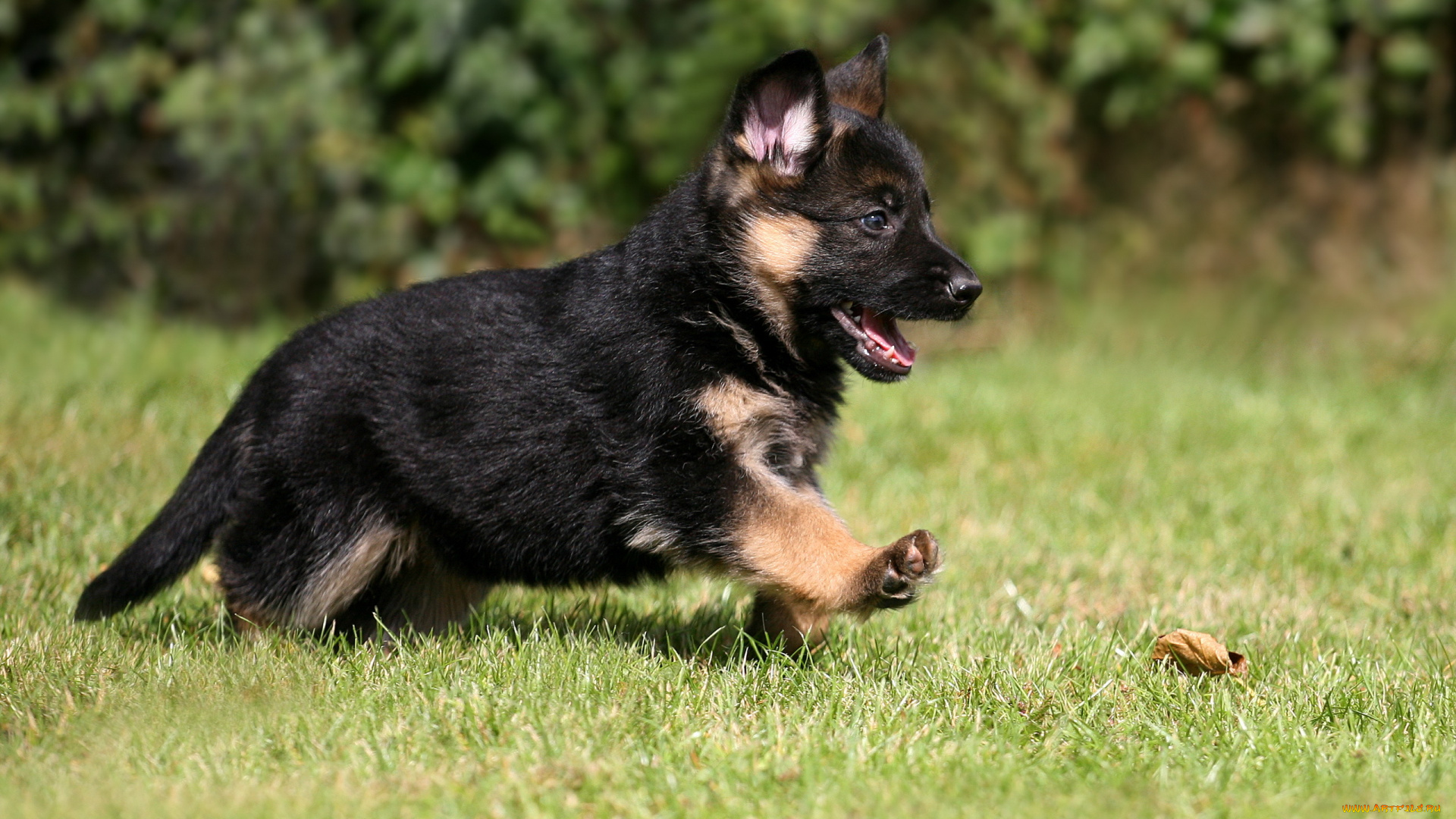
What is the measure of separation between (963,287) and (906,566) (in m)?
0.82

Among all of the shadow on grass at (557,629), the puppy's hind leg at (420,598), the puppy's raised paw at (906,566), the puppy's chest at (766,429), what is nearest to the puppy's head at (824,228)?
the puppy's chest at (766,429)

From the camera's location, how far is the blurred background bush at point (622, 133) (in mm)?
8672

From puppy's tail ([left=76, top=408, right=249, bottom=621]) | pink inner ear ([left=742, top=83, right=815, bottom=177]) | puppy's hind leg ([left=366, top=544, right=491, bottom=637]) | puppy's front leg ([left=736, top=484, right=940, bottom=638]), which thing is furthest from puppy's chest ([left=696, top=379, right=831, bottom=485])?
puppy's tail ([left=76, top=408, right=249, bottom=621])

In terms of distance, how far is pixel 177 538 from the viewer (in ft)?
12.9

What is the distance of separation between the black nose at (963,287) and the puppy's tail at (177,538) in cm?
194

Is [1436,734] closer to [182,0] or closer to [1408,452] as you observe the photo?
[1408,452]

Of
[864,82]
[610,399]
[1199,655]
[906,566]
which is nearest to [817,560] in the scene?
[906,566]

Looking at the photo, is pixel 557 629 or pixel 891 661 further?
pixel 557 629

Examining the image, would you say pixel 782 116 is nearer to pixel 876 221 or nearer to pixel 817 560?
pixel 876 221

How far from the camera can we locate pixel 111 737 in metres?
3.03

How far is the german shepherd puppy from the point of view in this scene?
3574mm

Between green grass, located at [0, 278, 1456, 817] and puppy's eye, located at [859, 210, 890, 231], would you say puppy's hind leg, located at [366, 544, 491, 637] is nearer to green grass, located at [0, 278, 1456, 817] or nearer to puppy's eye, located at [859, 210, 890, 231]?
green grass, located at [0, 278, 1456, 817]

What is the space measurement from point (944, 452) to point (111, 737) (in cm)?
395

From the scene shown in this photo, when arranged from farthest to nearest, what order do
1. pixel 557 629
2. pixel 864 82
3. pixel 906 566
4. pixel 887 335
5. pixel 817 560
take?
pixel 864 82
pixel 557 629
pixel 887 335
pixel 817 560
pixel 906 566
